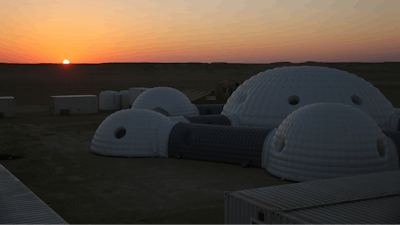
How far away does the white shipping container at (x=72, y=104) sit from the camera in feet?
165

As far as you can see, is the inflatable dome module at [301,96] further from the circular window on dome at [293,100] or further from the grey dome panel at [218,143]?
the grey dome panel at [218,143]

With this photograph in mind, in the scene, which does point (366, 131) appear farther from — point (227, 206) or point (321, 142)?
Result: point (227, 206)

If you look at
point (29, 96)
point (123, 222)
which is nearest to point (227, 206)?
point (123, 222)

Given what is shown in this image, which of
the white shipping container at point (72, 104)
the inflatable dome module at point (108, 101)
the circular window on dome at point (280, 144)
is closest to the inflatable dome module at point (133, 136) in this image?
the circular window on dome at point (280, 144)

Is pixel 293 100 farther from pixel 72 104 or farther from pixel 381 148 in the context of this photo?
pixel 72 104

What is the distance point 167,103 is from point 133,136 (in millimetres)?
10878

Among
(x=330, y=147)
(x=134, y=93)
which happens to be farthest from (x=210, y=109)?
(x=134, y=93)

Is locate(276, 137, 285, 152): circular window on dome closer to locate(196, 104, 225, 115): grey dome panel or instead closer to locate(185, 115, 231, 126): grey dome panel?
locate(185, 115, 231, 126): grey dome panel

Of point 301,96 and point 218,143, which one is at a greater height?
point 301,96

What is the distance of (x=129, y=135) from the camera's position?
82.0 feet

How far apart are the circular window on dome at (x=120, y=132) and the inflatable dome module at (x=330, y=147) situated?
1034 centimetres

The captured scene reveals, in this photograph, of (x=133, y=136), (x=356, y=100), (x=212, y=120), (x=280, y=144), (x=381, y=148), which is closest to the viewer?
(x=381, y=148)

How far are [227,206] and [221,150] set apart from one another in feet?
36.4

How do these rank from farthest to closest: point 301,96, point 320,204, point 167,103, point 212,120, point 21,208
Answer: point 167,103, point 212,120, point 301,96, point 21,208, point 320,204
